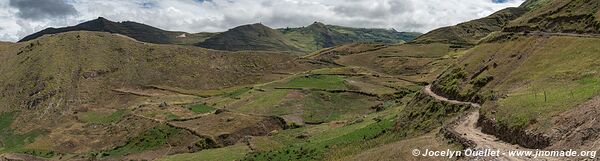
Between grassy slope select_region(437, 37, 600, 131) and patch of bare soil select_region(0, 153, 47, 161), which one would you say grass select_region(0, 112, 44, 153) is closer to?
patch of bare soil select_region(0, 153, 47, 161)

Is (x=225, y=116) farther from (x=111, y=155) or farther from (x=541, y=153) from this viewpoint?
(x=541, y=153)

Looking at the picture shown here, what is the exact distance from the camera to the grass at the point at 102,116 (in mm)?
138300

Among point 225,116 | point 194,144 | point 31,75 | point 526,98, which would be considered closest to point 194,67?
point 31,75

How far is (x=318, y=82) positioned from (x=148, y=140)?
53.3 m

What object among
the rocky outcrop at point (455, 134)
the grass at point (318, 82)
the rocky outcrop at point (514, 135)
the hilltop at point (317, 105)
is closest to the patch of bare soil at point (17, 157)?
the hilltop at point (317, 105)

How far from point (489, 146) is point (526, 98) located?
11217 millimetres

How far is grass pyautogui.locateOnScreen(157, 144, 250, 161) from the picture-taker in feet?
267

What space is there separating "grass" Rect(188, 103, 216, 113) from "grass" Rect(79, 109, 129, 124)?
18.3 metres

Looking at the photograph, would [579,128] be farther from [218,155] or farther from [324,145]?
[218,155]

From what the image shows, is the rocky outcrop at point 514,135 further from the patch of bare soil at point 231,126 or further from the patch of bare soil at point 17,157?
the patch of bare soil at point 17,157

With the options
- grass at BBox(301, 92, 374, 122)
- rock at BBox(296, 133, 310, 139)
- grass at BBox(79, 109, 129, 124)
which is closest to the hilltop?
rock at BBox(296, 133, 310, 139)

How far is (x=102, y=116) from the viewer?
14538 centimetres

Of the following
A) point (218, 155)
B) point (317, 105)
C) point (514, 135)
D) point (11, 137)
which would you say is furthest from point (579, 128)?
point (11, 137)

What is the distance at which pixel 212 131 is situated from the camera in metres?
102
